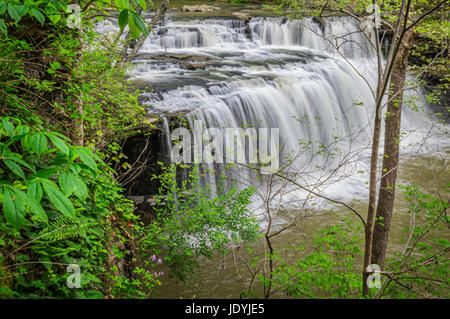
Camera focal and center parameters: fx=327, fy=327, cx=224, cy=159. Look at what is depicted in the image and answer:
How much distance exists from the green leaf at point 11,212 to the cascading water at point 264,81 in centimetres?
479

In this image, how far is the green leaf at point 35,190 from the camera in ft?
4.57

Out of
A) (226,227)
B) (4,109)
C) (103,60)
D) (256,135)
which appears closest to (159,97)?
(256,135)

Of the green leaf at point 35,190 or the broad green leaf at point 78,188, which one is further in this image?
the broad green leaf at point 78,188

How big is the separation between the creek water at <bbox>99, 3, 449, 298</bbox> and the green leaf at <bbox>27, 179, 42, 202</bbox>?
357cm

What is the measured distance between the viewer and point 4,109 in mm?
2531

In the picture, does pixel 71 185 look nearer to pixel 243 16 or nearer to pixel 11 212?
pixel 11 212

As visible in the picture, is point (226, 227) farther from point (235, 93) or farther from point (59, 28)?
point (235, 93)

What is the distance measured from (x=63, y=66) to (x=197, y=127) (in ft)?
13.7

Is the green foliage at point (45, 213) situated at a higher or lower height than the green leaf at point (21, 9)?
lower

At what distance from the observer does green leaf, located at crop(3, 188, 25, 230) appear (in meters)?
1.35

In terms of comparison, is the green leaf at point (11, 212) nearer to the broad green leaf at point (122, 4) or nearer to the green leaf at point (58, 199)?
the green leaf at point (58, 199)

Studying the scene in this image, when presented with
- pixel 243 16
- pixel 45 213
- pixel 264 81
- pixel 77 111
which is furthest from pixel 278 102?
pixel 45 213

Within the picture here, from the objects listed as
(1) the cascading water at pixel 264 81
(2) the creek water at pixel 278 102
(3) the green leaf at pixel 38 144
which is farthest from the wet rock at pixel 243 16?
(3) the green leaf at pixel 38 144
